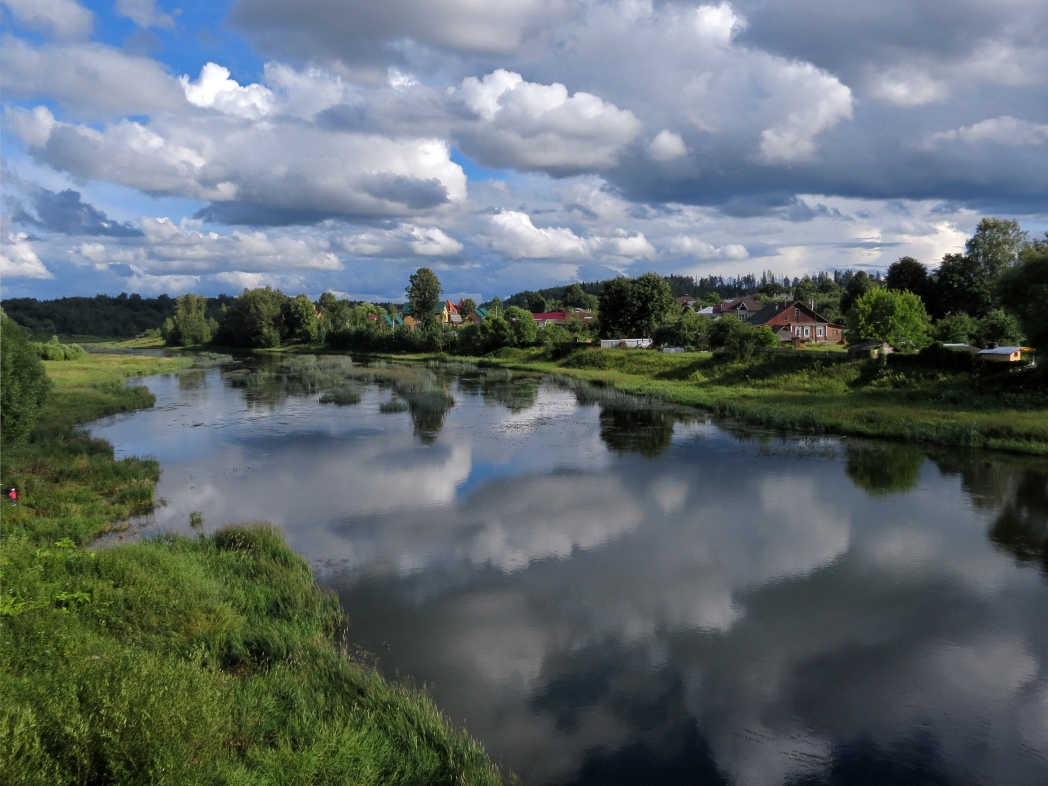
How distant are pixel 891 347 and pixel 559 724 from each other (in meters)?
36.0

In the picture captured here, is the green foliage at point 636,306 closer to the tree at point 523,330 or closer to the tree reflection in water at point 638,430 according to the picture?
the tree at point 523,330

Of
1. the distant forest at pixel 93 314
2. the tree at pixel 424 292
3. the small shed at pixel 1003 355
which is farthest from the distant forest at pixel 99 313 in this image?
the small shed at pixel 1003 355

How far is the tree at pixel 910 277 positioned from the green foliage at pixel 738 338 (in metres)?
17.5

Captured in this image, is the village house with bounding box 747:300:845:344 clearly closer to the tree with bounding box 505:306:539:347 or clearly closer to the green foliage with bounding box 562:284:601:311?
the tree with bounding box 505:306:539:347

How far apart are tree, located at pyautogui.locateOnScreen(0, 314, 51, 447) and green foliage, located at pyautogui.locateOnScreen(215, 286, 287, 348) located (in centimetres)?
8094

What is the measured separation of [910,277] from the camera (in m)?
56.3

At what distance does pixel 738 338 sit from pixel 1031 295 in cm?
1666

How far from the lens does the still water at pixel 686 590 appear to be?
8586 mm

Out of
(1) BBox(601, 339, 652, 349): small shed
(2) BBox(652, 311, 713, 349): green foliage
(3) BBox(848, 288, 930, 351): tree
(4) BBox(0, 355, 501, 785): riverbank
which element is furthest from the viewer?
(1) BBox(601, 339, 652, 349): small shed

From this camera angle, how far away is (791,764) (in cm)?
815

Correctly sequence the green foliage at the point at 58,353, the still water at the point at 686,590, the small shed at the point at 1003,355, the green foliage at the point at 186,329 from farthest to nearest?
1. the green foliage at the point at 186,329
2. the green foliage at the point at 58,353
3. the small shed at the point at 1003,355
4. the still water at the point at 686,590

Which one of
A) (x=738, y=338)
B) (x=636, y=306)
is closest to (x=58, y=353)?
(x=636, y=306)

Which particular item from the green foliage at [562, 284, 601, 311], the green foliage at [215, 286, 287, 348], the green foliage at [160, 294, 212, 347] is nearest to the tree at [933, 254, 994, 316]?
the green foliage at [215, 286, 287, 348]

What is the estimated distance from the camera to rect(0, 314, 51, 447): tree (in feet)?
61.5
